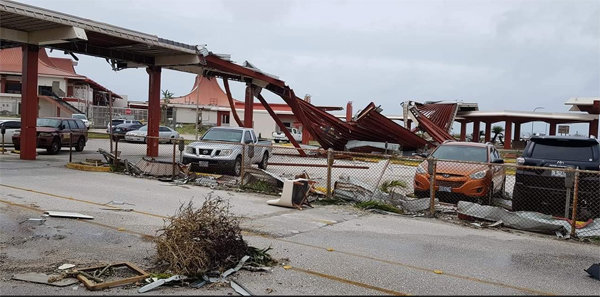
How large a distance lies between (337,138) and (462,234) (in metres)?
22.9

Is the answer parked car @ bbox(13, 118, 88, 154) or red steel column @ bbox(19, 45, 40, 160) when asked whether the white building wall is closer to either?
parked car @ bbox(13, 118, 88, 154)

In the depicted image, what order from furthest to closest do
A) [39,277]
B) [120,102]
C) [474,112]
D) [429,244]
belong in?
[120,102] < [474,112] < [429,244] < [39,277]

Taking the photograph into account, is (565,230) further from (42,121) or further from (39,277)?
(42,121)

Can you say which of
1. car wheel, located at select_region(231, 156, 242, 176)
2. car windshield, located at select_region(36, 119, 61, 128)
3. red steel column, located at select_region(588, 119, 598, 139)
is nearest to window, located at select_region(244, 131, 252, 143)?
car wheel, located at select_region(231, 156, 242, 176)

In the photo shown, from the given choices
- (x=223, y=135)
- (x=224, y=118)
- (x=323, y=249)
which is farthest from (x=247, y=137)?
(x=224, y=118)

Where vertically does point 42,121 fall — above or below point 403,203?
above

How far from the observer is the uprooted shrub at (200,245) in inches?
231

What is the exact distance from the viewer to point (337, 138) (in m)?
32.1

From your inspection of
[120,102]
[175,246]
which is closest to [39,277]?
[175,246]

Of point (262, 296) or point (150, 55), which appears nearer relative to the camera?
point (262, 296)

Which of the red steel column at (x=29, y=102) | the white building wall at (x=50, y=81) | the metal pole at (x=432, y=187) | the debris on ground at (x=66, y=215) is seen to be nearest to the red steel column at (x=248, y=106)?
the red steel column at (x=29, y=102)

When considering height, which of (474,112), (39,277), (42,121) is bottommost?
(39,277)

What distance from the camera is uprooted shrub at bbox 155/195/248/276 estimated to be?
5.88 meters

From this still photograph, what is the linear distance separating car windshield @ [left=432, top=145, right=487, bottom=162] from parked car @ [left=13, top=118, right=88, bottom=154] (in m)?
15.5
